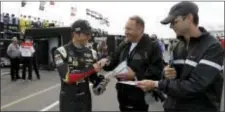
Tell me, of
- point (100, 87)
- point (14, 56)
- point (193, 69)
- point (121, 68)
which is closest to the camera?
point (193, 69)

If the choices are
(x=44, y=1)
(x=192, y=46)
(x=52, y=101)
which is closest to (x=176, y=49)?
(x=192, y=46)

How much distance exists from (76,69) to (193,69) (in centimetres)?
144

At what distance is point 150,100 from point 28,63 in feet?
34.5

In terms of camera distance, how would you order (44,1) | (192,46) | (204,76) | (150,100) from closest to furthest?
(204,76)
(192,46)
(150,100)
(44,1)

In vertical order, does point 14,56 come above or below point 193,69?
below

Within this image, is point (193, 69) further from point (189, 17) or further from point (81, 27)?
point (81, 27)

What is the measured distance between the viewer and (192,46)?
2.61m

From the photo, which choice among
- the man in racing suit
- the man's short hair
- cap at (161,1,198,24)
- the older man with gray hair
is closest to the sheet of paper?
the man in racing suit

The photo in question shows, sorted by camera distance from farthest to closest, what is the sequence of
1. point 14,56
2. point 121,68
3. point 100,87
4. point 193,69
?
1. point 14,56
2. point 100,87
3. point 121,68
4. point 193,69

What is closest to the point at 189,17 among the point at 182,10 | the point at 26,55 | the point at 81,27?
the point at 182,10

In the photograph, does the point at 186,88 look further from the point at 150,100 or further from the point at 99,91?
the point at 99,91

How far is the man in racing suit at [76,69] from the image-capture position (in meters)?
3.54

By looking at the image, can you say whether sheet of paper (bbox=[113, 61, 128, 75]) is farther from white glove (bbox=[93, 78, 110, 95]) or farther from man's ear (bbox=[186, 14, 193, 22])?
man's ear (bbox=[186, 14, 193, 22])

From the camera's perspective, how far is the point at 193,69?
8.27 feet
